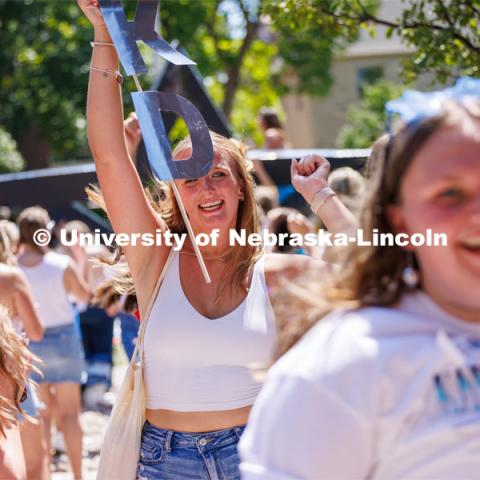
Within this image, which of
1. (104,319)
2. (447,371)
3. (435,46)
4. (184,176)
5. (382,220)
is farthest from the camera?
(104,319)

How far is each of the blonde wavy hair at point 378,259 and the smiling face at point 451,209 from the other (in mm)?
20

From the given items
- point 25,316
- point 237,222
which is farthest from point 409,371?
point 25,316

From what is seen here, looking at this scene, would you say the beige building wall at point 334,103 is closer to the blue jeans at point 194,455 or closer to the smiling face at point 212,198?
the smiling face at point 212,198

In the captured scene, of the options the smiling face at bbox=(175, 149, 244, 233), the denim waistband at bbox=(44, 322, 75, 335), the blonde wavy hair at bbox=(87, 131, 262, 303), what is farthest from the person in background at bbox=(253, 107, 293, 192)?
the smiling face at bbox=(175, 149, 244, 233)

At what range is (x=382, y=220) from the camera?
60.8 inches

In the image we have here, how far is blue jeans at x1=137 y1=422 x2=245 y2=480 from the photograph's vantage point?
2.62 metres

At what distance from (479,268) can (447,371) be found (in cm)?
17

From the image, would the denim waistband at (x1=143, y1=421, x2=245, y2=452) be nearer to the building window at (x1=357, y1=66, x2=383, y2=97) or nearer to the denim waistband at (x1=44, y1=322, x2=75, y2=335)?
the denim waistband at (x1=44, y1=322, x2=75, y2=335)

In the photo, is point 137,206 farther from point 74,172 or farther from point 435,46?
point 74,172

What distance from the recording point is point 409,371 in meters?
1.37

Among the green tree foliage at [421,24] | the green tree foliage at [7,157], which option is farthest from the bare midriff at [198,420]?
the green tree foliage at [7,157]

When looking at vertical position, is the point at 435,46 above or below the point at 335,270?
below

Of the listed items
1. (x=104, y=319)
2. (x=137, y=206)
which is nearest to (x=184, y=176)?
(x=137, y=206)

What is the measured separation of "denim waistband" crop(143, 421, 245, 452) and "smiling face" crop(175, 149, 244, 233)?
2.24ft
